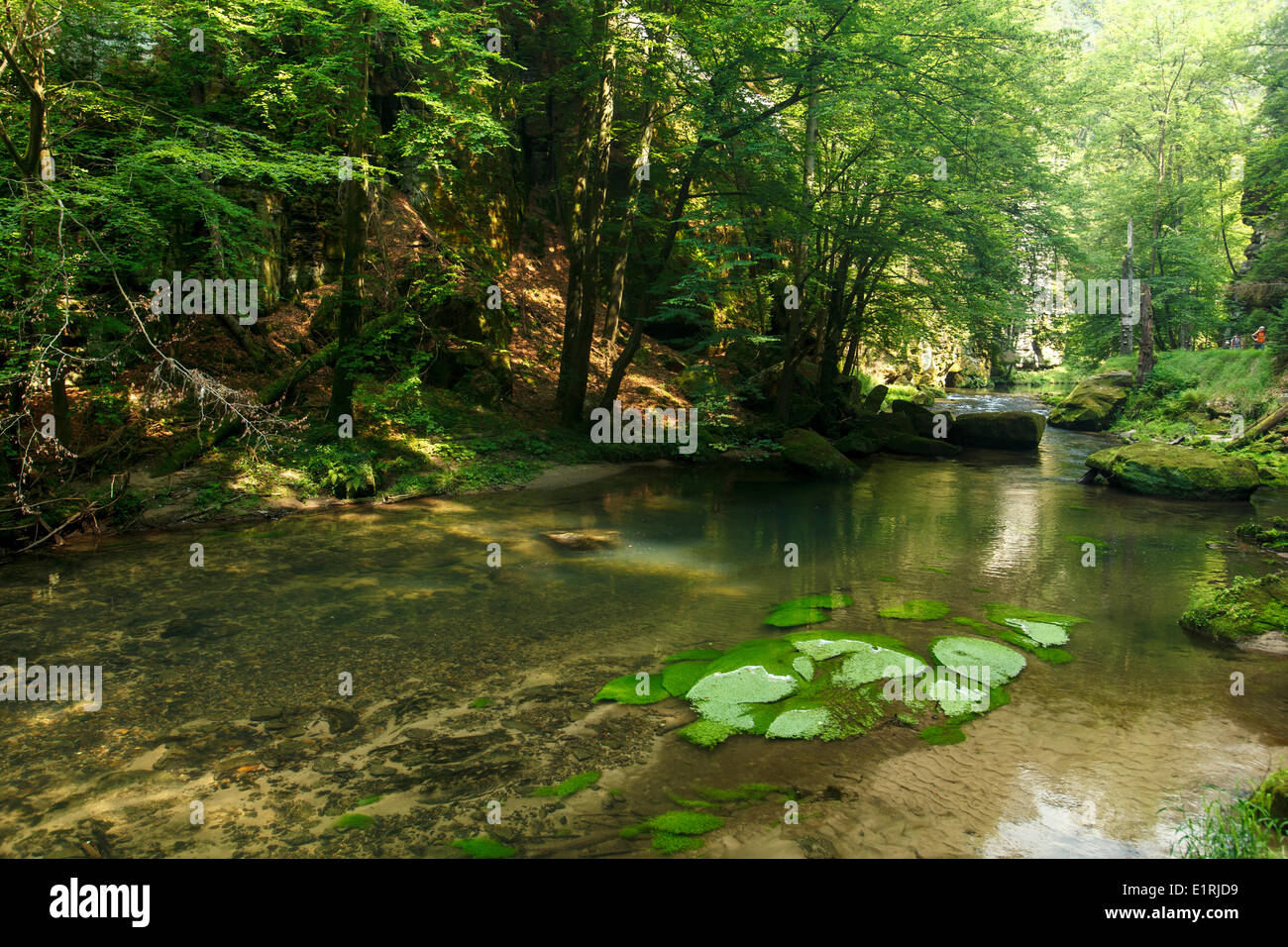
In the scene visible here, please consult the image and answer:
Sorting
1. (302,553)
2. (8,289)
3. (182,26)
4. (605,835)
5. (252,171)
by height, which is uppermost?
(182,26)

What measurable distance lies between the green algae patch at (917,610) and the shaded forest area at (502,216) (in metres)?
7.34

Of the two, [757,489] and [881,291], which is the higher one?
[881,291]

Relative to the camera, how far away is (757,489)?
1527cm

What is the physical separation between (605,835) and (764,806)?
98cm

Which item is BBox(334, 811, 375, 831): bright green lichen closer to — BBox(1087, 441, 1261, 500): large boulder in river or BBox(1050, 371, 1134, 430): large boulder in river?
BBox(1087, 441, 1261, 500): large boulder in river

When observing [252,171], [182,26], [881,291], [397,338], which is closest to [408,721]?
[252,171]

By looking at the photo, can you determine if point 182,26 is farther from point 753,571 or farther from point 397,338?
point 753,571

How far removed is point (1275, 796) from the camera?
3.69m

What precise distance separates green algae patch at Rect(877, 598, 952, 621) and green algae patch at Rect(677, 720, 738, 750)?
3189 millimetres

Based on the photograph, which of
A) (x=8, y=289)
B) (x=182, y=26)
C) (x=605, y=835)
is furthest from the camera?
(x=182, y=26)

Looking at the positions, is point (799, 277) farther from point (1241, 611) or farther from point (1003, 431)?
point (1241, 611)

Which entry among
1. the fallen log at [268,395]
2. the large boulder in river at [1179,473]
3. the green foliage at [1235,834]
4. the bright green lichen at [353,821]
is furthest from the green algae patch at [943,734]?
the large boulder in river at [1179,473]

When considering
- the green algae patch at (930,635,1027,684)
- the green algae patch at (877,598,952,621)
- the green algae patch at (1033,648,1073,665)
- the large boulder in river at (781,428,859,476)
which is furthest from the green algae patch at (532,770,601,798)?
the large boulder in river at (781,428,859,476)

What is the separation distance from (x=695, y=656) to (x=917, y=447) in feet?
53.8
